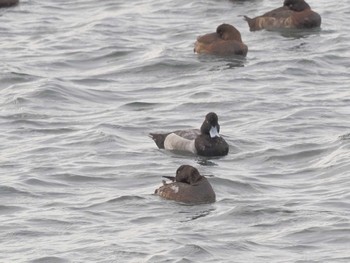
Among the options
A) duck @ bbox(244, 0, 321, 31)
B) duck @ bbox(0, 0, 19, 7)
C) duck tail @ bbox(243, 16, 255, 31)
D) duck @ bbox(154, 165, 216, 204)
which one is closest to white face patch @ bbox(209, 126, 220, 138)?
duck @ bbox(154, 165, 216, 204)

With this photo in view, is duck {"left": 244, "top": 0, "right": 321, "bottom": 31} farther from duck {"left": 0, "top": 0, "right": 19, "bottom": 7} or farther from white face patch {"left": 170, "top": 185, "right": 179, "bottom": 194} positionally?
white face patch {"left": 170, "top": 185, "right": 179, "bottom": 194}

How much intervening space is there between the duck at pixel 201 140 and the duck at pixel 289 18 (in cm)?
788

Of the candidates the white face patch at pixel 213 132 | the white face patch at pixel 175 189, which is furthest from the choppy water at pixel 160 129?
the white face patch at pixel 213 132

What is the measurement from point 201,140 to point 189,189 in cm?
264

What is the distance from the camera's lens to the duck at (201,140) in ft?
70.6

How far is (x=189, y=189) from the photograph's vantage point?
19031mm

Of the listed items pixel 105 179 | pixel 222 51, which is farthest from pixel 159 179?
pixel 222 51

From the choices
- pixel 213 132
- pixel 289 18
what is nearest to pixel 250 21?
pixel 289 18

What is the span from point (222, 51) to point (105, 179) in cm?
777

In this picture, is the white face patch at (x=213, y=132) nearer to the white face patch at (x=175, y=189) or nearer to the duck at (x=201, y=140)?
the duck at (x=201, y=140)

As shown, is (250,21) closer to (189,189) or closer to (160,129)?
(160,129)

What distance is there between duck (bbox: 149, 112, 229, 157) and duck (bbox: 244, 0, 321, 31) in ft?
25.9

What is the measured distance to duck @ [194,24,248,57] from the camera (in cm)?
2750

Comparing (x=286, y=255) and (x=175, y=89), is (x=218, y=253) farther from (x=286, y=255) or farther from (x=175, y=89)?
(x=175, y=89)
